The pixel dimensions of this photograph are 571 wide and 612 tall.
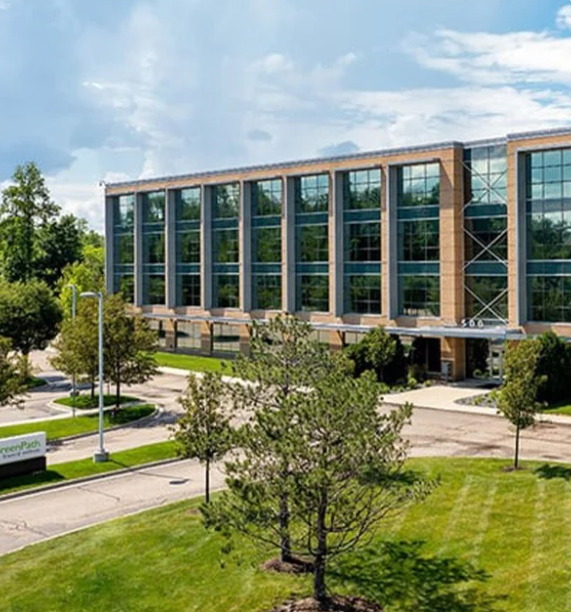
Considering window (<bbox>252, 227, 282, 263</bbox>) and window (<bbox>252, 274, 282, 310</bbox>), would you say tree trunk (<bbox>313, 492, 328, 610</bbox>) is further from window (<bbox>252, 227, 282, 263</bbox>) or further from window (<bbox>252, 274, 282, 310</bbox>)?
window (<bbox>252, 227, 282, 263</bbox>)

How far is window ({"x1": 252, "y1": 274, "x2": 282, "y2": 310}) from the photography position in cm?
6406

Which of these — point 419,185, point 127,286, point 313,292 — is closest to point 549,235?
point 419,185

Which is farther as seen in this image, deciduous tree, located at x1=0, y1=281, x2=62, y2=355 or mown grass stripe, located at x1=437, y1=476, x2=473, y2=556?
deciduous tree, located at x1=0, y1=281, x2=62, y2=355

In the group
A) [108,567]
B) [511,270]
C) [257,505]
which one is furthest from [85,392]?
[257,505]

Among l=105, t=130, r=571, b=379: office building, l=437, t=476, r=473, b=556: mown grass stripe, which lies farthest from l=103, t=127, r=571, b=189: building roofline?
l=437, t=476, r=473, b=556: mown grass stripe

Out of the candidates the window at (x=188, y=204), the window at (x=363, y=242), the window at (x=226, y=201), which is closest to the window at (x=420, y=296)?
the window at (x=363, y=242)

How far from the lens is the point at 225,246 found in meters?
68.6

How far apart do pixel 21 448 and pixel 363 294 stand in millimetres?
31474

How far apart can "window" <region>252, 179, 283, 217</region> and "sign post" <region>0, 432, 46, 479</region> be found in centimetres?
3587

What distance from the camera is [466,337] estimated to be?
168 feet

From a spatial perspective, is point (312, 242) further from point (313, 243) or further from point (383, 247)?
point (383, 247)

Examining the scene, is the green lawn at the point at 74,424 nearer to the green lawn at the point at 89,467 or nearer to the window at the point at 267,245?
the green lawn at the point at 89,467

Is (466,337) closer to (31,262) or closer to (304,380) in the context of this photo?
(304,380)

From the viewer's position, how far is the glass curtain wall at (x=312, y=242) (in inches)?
2368
